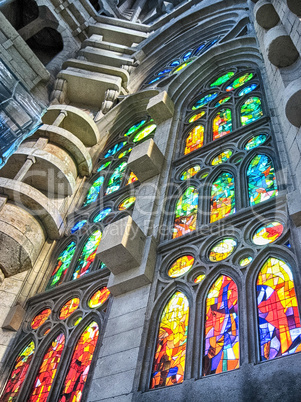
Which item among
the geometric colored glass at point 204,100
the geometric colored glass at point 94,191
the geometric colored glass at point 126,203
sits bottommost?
the geometric colored glass at point 126,203

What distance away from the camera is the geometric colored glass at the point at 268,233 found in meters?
6.08

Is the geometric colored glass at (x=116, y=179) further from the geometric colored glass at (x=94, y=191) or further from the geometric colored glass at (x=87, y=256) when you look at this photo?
the geometric colored glass at (x=87, y=256)

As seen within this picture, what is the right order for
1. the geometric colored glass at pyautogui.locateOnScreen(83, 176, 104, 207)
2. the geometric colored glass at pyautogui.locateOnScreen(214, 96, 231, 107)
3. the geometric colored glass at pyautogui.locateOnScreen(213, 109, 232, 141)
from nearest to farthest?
the geometric colored glass at pyautogui.locateOnScreen(213, 109, 232, 141), the geometric colored glass at pyautogui.locateOnScreen(214, 96, 231, 107), the geometric colored glass at pyautogui.locateOnScreen(83, 176, 104, 207)

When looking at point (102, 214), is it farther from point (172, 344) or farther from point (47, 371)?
point (172, 344)

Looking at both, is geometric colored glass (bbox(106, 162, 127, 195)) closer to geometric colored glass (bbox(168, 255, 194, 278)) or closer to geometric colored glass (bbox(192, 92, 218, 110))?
geometric colored glass (bbox(192, 92, 218, 110))

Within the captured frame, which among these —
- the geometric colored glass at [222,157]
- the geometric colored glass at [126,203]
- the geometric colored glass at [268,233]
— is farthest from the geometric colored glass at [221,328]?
the geometric colored glass at [126,203]

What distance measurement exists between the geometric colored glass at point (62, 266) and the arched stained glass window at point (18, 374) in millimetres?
1470

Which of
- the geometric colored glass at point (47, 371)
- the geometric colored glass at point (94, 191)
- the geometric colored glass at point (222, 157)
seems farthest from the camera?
the geometric colored glass at point (94, 191)

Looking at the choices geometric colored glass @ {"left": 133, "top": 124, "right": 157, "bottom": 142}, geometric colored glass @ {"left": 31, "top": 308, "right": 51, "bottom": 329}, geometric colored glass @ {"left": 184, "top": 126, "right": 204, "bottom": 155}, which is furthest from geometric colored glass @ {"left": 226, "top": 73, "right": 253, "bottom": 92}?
geometric colored glass @ {"left": 31, "top": 308, "right": 51, "bottom": 329}

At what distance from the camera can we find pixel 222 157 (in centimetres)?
889

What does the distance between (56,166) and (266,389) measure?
7.30 meters

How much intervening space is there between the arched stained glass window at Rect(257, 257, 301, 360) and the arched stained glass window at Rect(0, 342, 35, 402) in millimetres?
4258

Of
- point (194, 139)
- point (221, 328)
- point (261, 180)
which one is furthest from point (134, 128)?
point (221, 328)

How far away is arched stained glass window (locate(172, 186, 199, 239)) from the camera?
7703 mm
